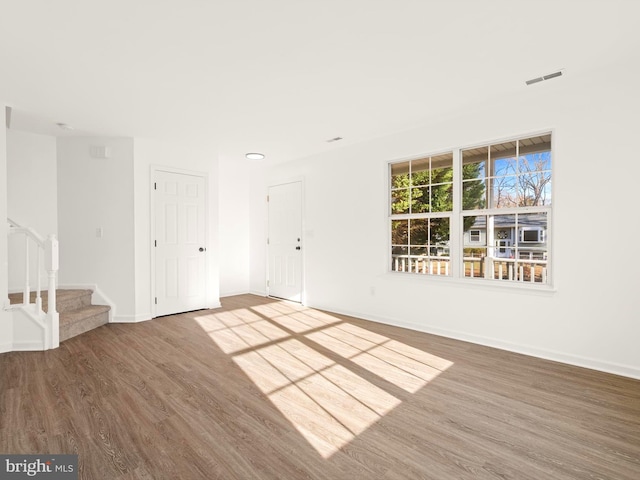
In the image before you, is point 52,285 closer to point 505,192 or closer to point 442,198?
point 442,198

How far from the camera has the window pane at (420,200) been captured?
13.7 feet

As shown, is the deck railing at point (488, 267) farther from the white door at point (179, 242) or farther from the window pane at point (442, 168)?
the white door at point (179, 242)

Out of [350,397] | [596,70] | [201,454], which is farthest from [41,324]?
[596,70]

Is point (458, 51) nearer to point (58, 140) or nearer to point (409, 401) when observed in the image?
point (409, 401)

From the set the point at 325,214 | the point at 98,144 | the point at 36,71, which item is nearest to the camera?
the point at 36,71

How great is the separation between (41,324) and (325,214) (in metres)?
3.71

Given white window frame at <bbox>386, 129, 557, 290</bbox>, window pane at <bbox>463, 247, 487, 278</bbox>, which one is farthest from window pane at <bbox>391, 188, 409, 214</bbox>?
window pane at <bbox>463, 247, 487, 278</bbox>

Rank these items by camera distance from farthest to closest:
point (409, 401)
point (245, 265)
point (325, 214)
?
point (245, 265)
point (325, 214)
point (409, 401)

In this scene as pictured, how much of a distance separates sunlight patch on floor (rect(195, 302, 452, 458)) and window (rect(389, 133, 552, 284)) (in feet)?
3.96

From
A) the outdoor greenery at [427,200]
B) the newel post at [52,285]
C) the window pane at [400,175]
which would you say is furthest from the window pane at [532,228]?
the newel post at [52,285]

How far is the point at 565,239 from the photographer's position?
→ 3061 millimetres

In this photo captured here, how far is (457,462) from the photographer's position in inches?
68.3

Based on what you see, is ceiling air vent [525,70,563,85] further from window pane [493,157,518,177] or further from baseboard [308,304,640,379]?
baseboard [308,304,640,379]

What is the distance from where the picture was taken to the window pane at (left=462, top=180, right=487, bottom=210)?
3.68m
